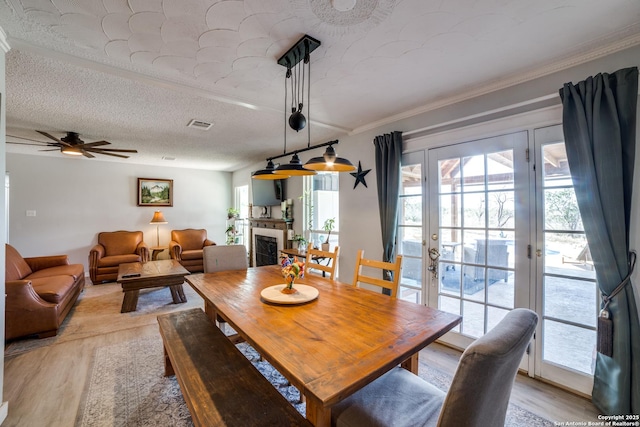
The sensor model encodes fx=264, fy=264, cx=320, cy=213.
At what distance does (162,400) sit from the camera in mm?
1909

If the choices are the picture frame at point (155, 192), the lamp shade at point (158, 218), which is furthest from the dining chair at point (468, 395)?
the picture frame at point (155, 192)

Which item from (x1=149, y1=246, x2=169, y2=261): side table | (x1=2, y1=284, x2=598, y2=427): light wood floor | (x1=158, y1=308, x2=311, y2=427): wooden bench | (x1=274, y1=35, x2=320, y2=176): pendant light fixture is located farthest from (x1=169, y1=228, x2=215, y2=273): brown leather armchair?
(x1=274, y1=35, x2=320, y2=176): pendant light fixture

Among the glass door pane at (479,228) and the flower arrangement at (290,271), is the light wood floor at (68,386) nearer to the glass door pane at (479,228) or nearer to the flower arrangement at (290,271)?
the glass door pane at (479,228)

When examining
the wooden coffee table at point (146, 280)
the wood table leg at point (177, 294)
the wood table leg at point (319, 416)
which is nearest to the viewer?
the wood table leg at point (319, 416)

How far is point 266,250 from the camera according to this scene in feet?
18.4

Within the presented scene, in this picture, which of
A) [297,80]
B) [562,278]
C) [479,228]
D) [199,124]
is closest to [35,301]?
[199,124]

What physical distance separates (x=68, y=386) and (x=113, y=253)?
4140 millimetres

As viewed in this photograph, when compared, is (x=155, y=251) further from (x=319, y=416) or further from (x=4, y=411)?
(x=319, y=416)

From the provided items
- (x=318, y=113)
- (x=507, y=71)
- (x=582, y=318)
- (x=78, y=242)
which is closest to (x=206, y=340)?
(x=318, y=113)

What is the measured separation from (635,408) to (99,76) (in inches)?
175

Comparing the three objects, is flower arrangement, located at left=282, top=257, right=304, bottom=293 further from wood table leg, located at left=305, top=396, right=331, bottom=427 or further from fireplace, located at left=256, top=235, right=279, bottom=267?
fireplace, located at left=256, top=235, right=279, bottom=267

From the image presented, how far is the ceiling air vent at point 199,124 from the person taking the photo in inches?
128

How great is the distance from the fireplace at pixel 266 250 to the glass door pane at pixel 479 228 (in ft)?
10.8

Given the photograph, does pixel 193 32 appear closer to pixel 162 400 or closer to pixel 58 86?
pixel 58 86
